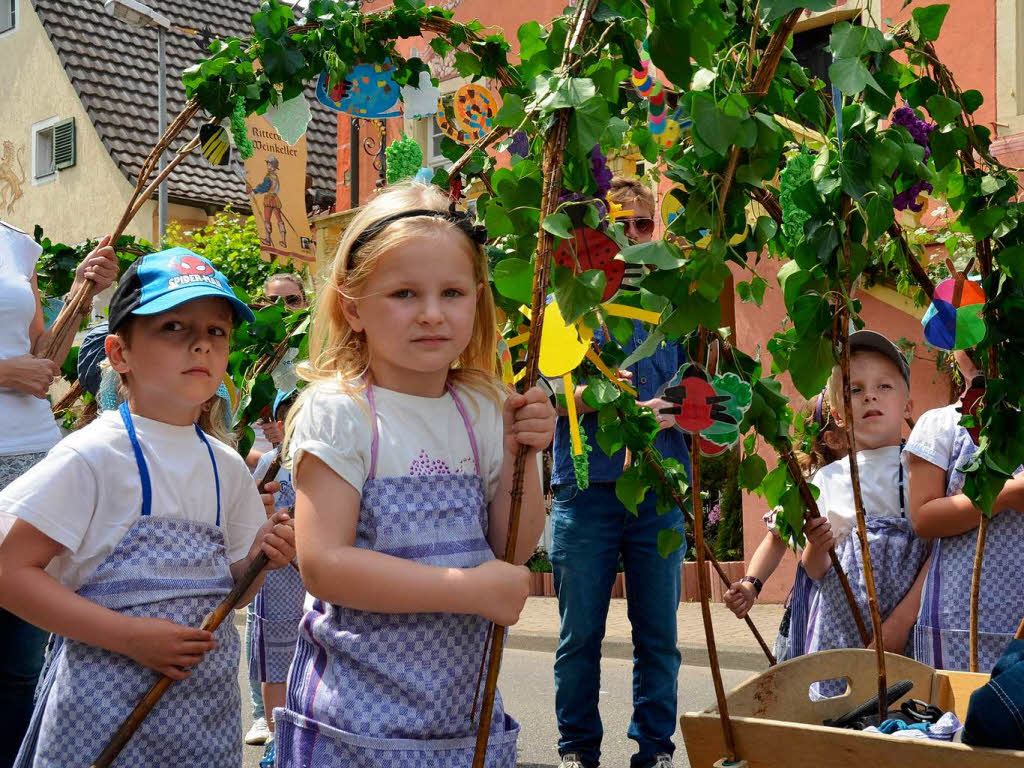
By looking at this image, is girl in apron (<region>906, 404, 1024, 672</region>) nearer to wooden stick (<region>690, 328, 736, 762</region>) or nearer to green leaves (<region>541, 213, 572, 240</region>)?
wooden stick (<region>690, 328, 736, 762</region>)

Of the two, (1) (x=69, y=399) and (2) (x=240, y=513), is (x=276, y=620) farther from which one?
(2) (x=240, y=513)

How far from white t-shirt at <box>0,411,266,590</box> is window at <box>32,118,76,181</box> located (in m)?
20.0

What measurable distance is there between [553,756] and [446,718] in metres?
3.10

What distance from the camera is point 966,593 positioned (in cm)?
313

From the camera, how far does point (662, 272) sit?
6.10 ft

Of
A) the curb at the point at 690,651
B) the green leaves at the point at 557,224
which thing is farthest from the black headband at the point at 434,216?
the curb at the point at 690,651

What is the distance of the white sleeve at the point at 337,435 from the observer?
1.93 metres

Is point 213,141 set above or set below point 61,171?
below

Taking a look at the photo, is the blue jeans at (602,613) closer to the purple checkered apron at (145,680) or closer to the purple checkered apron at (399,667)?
the purple checkered apron at (145,680)

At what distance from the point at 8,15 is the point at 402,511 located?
22.7 m

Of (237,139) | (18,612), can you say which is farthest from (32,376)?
(18,612)

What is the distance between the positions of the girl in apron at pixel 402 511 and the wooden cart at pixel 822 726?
35 cm

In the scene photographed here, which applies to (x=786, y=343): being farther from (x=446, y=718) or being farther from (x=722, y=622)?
(x=722, y=622)

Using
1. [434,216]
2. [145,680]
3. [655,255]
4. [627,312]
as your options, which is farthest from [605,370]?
[145,680]
